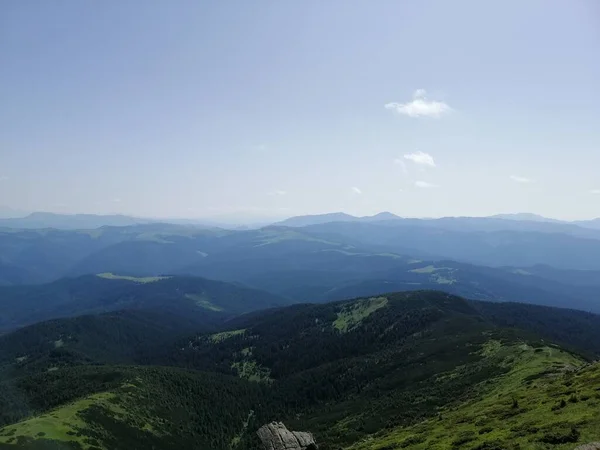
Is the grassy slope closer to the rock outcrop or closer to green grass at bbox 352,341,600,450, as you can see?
the rock outcrop

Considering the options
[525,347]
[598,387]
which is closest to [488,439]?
[598,387]

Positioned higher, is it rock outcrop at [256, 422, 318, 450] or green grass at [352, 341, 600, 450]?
green grass at [352, 341, 600, 450]

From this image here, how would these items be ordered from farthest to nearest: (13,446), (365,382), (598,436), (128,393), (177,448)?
(365,382) → (128,393) → (177,448) → (13,446) → (598,436)

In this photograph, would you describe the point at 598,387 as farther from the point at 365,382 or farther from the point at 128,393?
the point at 128,393

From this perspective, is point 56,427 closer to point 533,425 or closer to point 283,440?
point 283,440

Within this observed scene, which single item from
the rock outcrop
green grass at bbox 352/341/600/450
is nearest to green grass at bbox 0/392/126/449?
the rock outcrop

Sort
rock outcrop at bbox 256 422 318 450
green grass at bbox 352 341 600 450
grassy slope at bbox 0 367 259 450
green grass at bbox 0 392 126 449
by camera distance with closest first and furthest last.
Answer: green grass at bbox 352 341 600 450 < rock outcrop at bbox 256 422 318 450 < green grass at bbox 0 392 126 449 < grassy slope at bbox 0 367 259 450

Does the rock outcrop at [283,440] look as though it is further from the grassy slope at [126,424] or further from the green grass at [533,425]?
the grassy slope at [126,424]

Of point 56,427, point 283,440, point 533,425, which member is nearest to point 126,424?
point 56,427
